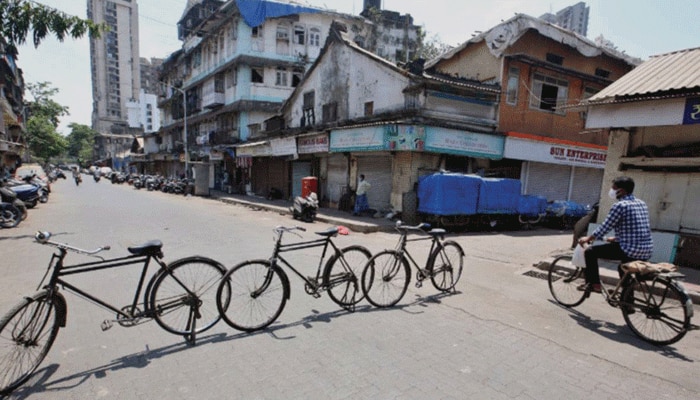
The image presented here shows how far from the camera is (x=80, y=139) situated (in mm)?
85250

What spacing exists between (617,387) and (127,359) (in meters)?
4.48

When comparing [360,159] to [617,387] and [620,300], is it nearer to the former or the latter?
[620,300]

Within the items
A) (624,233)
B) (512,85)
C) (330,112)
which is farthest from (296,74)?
(624,233)

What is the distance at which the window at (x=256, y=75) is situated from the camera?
26797 mm

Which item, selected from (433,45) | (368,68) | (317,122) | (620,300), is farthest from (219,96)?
(620,300)

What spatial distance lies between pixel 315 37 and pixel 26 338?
93.4 ft

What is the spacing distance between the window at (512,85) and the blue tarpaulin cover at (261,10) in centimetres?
1813

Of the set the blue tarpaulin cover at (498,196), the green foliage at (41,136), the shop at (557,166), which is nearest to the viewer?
the blue tarpaulin cover at (498,196)

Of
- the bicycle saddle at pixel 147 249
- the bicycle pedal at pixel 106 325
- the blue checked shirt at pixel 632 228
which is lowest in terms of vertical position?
the bicycle pedal at pixel 106 325

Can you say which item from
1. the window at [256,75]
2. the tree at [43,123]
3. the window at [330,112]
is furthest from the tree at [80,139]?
the window at [330,112]

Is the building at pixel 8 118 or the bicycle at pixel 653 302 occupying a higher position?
the building at pixel 8 118

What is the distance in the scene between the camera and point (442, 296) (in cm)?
532

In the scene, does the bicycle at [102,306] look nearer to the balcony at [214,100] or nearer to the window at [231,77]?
the window at [231,77]

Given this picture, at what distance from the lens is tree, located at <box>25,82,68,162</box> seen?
1836 inches
